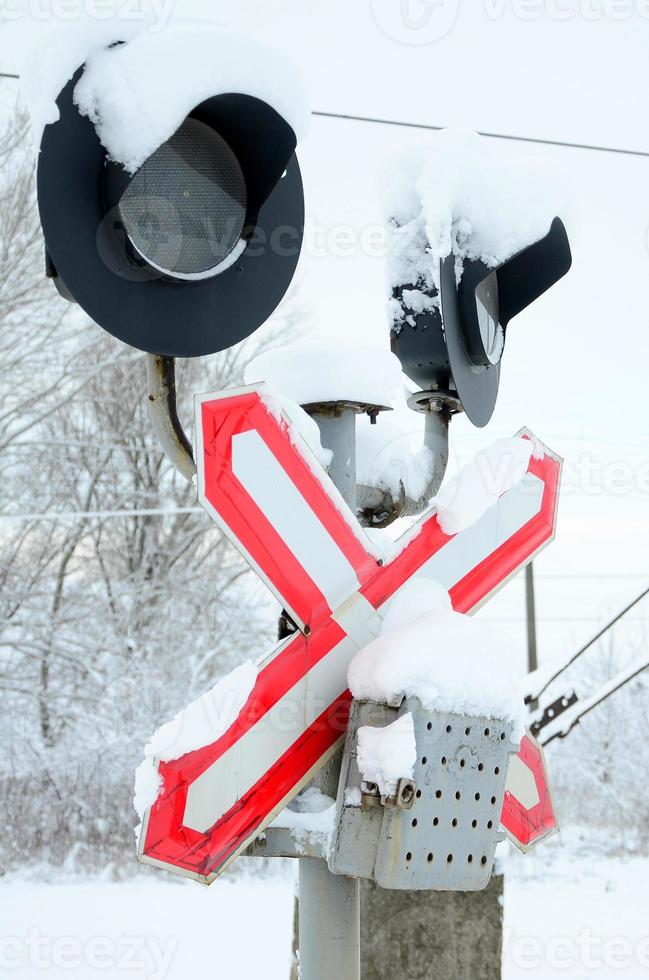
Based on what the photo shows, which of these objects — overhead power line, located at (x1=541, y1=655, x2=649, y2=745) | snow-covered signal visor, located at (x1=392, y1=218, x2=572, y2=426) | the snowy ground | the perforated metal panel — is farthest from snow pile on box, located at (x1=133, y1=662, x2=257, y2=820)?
the snowy ground

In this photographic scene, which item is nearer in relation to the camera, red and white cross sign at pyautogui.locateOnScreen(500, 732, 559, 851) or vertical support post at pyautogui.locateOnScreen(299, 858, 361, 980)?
vertical support post at pyautogui.locateOnScreen(299, 858, 361, 980)

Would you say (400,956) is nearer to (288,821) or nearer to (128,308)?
(288,821)

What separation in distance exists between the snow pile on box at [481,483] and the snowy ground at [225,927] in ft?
16.1

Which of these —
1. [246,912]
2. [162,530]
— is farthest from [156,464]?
[246,912]

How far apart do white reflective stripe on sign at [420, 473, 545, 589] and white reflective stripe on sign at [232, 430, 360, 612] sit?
15 centimetres

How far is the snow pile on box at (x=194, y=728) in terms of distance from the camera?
0.96 m

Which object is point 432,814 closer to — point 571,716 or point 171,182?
point 171,182

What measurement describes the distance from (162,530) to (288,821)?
13.3 meters

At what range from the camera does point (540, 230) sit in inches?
58.3

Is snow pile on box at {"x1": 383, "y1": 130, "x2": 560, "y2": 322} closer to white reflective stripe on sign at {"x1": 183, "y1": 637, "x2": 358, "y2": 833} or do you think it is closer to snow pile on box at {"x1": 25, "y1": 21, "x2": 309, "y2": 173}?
snow pile on box at {"x1": 25, "y1": 21, "x2": 309, "y2": 173}

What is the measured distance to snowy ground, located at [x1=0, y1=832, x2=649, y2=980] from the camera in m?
5.80

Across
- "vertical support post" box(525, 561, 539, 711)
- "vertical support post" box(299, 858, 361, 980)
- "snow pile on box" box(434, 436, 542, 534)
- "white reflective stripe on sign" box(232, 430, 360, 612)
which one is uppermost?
"vertical support post" box(525, 561, 539, 711)

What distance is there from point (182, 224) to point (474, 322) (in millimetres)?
504

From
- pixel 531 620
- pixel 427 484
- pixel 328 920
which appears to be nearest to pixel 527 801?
pixel 328 920
